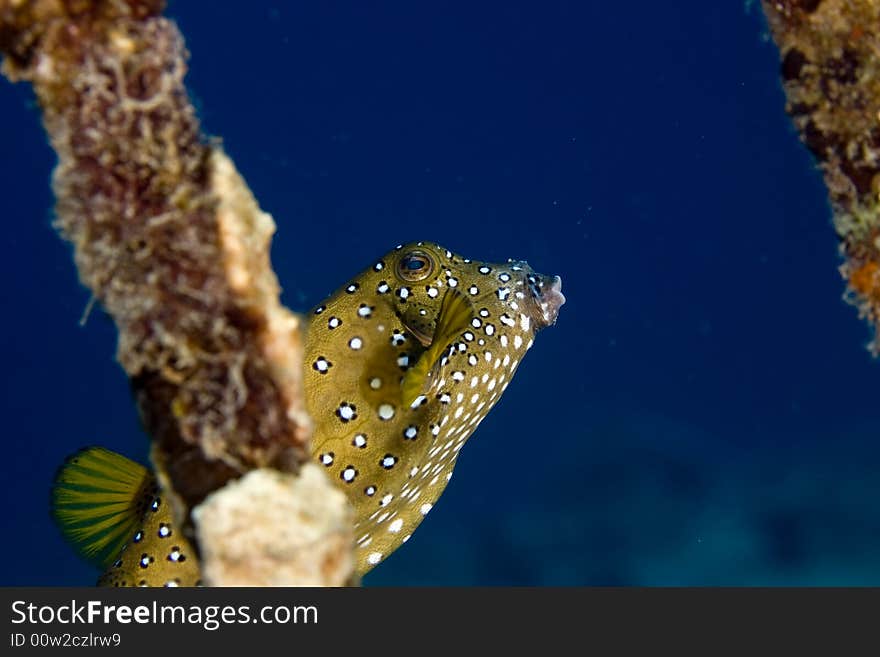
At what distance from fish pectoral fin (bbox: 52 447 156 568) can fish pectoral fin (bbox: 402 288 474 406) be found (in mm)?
1596

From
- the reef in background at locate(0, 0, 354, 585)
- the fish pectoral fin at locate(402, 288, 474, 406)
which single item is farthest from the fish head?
the reef in background at locate(0, 0, 354, 585)

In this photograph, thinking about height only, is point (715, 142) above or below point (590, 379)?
above

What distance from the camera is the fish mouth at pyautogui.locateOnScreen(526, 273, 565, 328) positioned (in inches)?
193

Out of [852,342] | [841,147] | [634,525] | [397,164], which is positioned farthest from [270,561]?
[397,164]

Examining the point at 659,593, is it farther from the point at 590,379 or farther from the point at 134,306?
the point at 590,379

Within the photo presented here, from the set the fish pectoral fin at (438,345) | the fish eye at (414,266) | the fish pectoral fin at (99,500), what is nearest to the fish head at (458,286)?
the fish eye at (414,266)

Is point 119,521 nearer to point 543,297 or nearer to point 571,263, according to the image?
point 543,297

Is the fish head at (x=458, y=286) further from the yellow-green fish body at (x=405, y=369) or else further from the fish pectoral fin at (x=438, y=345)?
the fish pectoral fin at (x=438, y=345)

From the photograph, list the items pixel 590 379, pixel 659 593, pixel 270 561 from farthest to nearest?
1. pixel 590 379
2. pixel 659 593
3. pixel 270 561

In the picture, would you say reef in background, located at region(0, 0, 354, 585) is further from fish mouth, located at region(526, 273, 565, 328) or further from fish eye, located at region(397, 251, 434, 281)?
fish mouth, located at region(526, 273, 565, 328)

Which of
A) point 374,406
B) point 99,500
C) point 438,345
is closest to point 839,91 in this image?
point 438,345

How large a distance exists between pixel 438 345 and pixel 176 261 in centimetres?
198

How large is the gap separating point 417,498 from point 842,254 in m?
2.84

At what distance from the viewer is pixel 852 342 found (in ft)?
150
